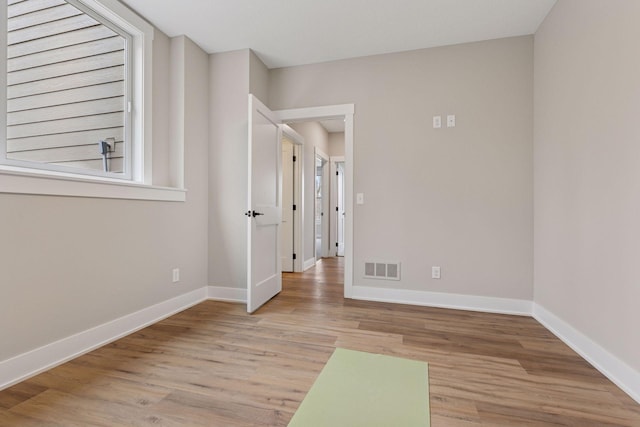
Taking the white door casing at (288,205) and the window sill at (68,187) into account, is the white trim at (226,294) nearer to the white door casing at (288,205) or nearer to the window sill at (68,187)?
the window sill at (68,187)

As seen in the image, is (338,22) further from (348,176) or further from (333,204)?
(333,204)

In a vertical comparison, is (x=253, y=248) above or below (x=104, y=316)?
above

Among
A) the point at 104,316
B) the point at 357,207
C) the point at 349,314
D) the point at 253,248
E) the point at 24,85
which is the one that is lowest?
the point at 349,314

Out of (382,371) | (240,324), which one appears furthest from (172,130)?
(382,371)

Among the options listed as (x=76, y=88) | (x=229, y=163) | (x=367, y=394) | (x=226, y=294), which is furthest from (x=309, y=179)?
(x=367, y=394)

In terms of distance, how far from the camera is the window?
1.81 metres

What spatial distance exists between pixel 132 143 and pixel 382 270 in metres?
2.64

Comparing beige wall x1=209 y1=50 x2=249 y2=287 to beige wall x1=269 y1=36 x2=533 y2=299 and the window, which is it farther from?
beige wall x1=269 y1=36 x2=533 y2=299

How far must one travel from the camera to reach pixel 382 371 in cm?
174

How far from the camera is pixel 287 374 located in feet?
5.60

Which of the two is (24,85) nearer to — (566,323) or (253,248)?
(253,248)

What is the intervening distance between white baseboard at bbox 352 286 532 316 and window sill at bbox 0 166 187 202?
2.19 metres

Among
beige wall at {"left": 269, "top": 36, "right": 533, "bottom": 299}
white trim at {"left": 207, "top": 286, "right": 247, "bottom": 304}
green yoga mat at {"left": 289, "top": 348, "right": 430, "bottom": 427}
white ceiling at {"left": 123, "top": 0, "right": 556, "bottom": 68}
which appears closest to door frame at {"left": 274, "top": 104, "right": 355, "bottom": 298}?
beige wall at {"left": 269, "top": 36, "right": 533, "bottom": 299}

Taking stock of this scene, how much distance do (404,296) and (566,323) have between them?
129 cm
